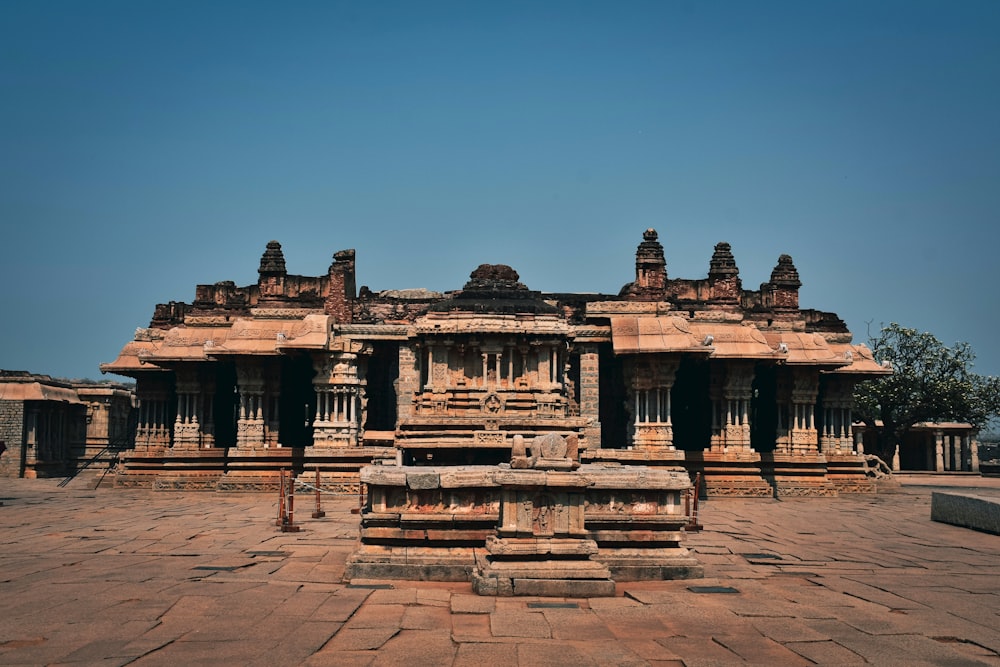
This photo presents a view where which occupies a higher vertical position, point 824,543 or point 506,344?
point 506,344

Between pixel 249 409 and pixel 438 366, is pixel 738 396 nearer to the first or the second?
pixel 438 366

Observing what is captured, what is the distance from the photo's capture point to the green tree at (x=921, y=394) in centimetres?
3984

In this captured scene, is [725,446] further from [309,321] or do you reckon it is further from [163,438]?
[163,438]

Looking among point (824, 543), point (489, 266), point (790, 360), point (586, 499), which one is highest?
point (489, 266)

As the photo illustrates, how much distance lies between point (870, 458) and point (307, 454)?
676 inches

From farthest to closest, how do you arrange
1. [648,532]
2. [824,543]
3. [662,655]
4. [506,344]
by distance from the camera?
[506,344] < [824,543] < [648,532] < [662,655]

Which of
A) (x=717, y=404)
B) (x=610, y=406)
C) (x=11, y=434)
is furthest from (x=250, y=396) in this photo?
(x=717, y=404)

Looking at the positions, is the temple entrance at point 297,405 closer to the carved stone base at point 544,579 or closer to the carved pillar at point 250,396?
the carved pillar at point 250,396

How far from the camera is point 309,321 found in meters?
23.5

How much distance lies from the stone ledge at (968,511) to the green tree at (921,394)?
926 inches

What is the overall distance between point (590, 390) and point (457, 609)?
1549cm

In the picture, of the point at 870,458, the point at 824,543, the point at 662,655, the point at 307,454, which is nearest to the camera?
the point at 662,655

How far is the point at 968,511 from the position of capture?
610 inches

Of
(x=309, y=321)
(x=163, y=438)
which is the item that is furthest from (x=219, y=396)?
(x=309, y=321)
